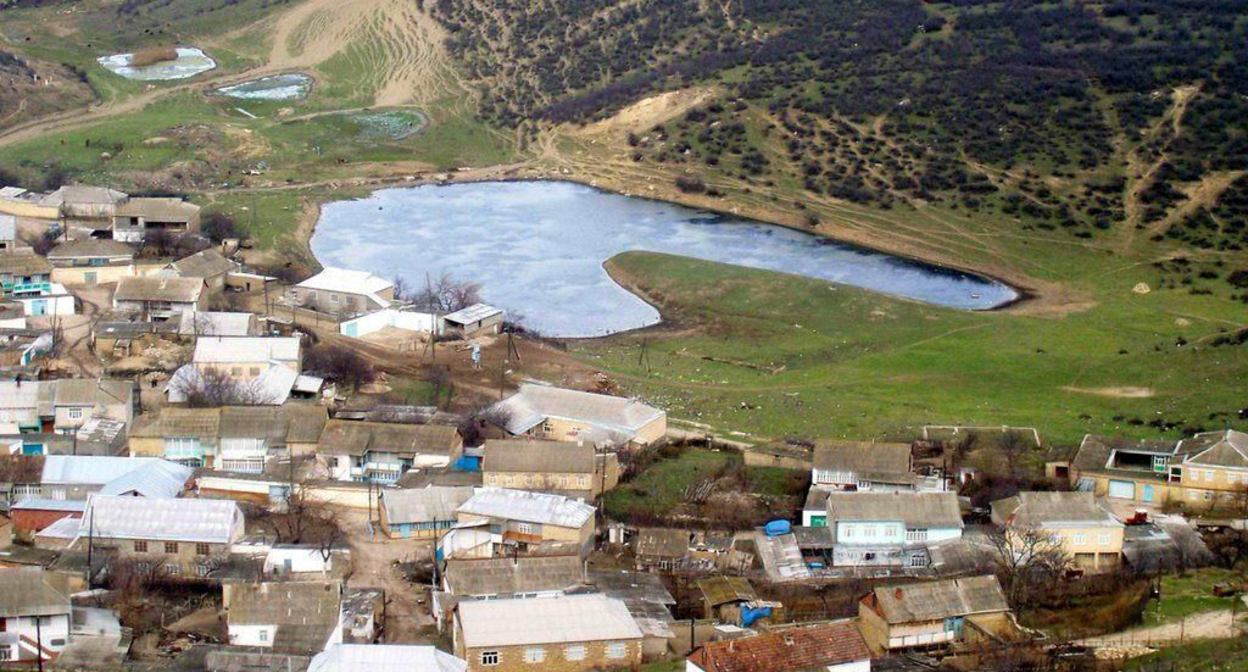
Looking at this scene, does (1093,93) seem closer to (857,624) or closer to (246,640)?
(857,624)

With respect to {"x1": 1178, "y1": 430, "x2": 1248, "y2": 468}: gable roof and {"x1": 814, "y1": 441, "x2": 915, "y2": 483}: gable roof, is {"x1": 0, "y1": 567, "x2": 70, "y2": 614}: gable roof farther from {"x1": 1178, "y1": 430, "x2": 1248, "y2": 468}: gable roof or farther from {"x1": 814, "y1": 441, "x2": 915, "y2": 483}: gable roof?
{"x1": 1178, "y1": 430, "x2": 1248, "y2": 468}: gable roof

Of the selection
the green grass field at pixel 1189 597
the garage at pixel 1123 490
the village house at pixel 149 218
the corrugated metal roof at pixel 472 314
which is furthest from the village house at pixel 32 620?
the village house at pixel 149 218

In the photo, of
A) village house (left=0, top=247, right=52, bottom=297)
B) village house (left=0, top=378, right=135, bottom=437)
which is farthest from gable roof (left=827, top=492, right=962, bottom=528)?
village house (left=0, top=247, right=52, bottom=297)

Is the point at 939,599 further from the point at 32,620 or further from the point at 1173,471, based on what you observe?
the point at 32,620

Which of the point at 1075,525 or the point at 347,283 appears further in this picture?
the point at 347,283

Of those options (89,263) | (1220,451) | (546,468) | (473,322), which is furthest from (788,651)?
(89,263)
